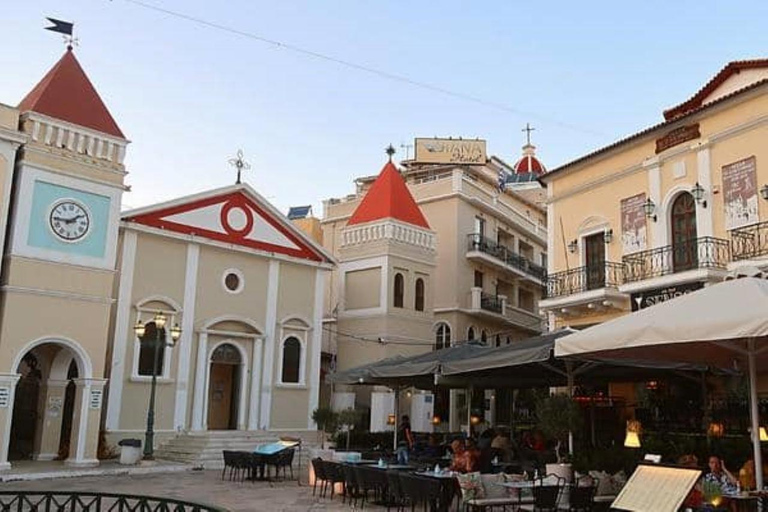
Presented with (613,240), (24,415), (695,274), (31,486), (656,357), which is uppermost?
(613,240)

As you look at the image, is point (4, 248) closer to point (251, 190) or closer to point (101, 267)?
point (101, 267)

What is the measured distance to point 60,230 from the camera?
18.6 m

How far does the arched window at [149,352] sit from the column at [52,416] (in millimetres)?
2363

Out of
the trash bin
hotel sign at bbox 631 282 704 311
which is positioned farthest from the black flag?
hotel sign at bbox 631 282 704 311

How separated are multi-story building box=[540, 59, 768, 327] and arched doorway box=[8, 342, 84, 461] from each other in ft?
42.6

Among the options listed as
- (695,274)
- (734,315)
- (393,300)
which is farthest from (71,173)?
(734,315)

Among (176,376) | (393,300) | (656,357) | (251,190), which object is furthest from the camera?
(393,300)

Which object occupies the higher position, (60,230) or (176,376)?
(60,230)

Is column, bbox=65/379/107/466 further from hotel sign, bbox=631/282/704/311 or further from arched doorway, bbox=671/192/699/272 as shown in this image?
arched doorway, bbox=671/192/699/272

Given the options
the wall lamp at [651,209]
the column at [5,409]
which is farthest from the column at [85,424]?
the wall lamp at [651,209]

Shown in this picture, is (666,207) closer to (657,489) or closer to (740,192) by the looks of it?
(740,192)

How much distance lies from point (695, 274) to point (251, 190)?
14419 mm

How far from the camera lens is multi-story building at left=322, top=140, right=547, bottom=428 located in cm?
2831

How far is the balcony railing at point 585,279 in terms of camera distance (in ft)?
61.1
